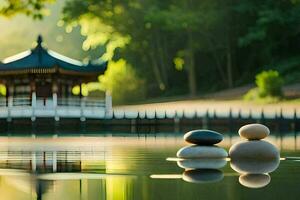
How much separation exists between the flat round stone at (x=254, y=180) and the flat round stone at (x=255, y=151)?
12.7 feet

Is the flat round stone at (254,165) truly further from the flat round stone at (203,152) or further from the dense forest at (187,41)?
the dense forest at (187,41)

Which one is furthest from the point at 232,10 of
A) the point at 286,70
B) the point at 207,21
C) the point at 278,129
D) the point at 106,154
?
the point at 106,154

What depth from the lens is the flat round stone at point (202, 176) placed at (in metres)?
16.0

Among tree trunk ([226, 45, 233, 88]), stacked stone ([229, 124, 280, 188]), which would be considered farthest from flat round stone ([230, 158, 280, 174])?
tree trunk ([226, 45, 233, 88])

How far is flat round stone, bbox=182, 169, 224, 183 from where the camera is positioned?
16.0 meters

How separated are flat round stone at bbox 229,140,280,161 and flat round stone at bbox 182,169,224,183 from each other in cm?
285

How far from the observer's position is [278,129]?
4997 centimetres

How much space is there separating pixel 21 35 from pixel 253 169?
422ft

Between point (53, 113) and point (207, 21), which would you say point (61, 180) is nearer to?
point (53, 113)

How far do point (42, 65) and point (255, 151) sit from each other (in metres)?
37.1

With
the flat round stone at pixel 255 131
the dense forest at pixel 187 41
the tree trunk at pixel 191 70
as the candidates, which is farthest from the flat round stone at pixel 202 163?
the tree trunk at pixel 191 70

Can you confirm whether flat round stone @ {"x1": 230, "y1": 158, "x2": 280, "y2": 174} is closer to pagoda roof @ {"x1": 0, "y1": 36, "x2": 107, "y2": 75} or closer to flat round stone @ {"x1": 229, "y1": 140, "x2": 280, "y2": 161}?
flat round stone @ {"x1": 229, "y1": 140, "x2": 280, "y2": 161}

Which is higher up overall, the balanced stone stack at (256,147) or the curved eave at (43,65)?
the curved eave at (43,65)

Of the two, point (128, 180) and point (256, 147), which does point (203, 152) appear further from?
point (128, 180)
